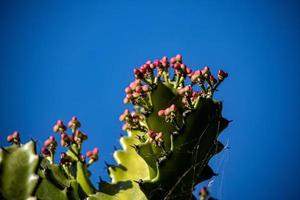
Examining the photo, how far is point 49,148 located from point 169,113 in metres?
0.98

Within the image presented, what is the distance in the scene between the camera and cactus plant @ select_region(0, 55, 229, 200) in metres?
2.60

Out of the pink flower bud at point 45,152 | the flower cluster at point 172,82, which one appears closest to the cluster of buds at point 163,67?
the flower cluster at point 172,82

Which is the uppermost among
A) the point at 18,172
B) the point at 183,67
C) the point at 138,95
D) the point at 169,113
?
the point at 183,67

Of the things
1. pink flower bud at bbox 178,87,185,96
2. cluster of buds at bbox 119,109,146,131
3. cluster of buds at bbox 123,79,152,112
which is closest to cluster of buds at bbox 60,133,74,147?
cluster of buds at bbox 119,109,146,131

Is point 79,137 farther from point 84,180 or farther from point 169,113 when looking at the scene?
point 169,113

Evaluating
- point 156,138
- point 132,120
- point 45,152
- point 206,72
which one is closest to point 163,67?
point 206,72

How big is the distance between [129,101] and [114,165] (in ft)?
1.71

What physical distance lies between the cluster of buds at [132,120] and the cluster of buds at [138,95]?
88mm

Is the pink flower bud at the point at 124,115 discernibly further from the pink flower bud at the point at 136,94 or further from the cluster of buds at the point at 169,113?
the cluster of buds at the point at 169,113

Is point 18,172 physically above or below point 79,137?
below

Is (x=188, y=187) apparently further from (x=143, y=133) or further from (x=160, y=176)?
(x=143, y=133)

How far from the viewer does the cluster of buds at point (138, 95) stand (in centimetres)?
298

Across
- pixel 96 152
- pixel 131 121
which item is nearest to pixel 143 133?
pixel 131 121

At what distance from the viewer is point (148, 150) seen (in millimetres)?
2893
